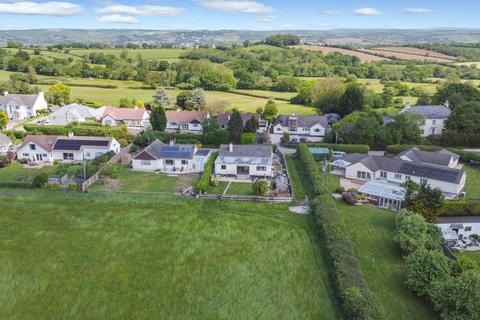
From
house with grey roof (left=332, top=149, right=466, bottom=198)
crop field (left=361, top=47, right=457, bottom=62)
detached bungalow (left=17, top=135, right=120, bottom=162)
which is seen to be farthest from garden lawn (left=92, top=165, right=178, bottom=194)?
crop field (left=361, top=47, right=457, bottom=62)

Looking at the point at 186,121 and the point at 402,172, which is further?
the point at 186,121

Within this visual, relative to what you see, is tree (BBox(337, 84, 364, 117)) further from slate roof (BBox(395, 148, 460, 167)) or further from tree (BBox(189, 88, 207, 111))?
tree (BBox(189, 88, 207, 111))

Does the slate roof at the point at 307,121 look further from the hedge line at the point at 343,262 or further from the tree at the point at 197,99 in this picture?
the hedge line at the point at 343,262

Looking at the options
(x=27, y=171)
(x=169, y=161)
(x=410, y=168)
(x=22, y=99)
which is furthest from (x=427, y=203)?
(x=22, y=99)

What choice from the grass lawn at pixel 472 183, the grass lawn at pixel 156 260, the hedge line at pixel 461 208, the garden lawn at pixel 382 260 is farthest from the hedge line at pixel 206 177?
the grass lawn at pixel 472 183

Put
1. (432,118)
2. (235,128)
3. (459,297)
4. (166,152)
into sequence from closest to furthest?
(459,297)
(166,152)
(235,128)
(432,118)

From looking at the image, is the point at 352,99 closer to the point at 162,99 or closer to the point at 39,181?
the point at 162,99
